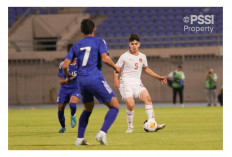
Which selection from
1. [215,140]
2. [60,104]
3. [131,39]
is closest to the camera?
[215,140]

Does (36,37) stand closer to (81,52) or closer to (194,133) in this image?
(194,133)

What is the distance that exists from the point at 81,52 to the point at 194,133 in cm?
351

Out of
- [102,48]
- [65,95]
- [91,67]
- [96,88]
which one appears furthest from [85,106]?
[65,95]

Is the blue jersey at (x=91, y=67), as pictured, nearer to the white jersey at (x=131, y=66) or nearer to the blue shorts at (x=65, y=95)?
the white jersey at (x=131, y=66)

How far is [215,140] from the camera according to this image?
869 cm

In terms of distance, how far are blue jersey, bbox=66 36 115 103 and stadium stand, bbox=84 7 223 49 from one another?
13.6 metres

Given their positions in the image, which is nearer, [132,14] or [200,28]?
[200,28]

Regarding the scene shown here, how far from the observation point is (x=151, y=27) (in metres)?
24.2

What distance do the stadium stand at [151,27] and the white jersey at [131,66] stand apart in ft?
35.9

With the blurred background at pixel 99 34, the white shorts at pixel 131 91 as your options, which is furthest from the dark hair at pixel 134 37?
the blurred background at pixel 99 34

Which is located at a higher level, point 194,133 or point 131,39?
point 131,39

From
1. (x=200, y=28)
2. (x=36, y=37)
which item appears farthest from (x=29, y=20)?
(x=200, y=28)

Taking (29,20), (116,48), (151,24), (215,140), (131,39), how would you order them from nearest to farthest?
1. (215,140)
2. (131,39)
3. (116,48)
4. (151,24)
5. (29,20)

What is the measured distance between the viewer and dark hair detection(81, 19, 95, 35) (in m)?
7.35
